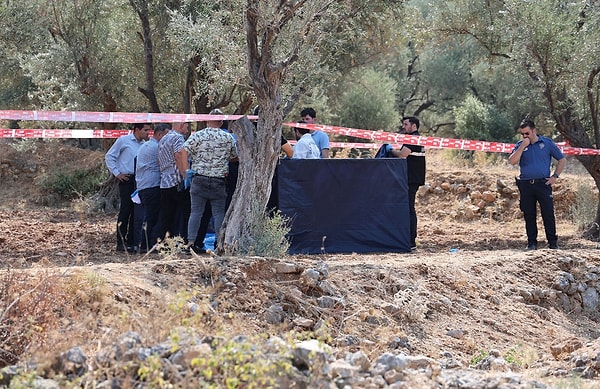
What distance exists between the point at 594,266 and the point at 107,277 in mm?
6510

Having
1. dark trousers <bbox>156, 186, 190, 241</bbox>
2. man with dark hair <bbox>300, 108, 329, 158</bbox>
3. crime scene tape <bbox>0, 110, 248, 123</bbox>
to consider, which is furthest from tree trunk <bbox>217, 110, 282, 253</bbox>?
crime scene tape <bbox>0, 110, 248, 123</bbox>

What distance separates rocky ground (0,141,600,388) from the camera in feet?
18.1

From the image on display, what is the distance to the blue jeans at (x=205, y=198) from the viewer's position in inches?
404

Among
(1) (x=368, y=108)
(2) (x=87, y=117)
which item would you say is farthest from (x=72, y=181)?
(1) (x=368, y=108)

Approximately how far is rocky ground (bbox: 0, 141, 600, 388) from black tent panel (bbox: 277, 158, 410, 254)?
1.26 feet

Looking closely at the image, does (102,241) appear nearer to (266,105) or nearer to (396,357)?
(266,105)

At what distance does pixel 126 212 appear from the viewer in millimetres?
12070

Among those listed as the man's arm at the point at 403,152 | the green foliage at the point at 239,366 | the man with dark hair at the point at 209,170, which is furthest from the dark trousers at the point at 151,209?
the green foliage at the point at 239,366

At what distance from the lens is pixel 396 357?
19.1ft

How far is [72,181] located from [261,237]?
37.9ft

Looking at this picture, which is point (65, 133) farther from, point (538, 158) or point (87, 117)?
point (538, 158)

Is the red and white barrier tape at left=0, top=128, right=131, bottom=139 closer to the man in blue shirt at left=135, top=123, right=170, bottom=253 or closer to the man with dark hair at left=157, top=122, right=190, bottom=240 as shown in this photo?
the man in blue shirt at left=135, top=123, right=170, bottom=253

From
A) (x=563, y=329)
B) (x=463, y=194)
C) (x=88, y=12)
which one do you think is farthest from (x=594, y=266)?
(x=88, y=12)

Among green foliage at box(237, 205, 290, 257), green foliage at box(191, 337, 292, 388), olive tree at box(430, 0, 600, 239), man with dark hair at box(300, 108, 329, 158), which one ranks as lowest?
green foliage at box(191, 337, 292, 388)
